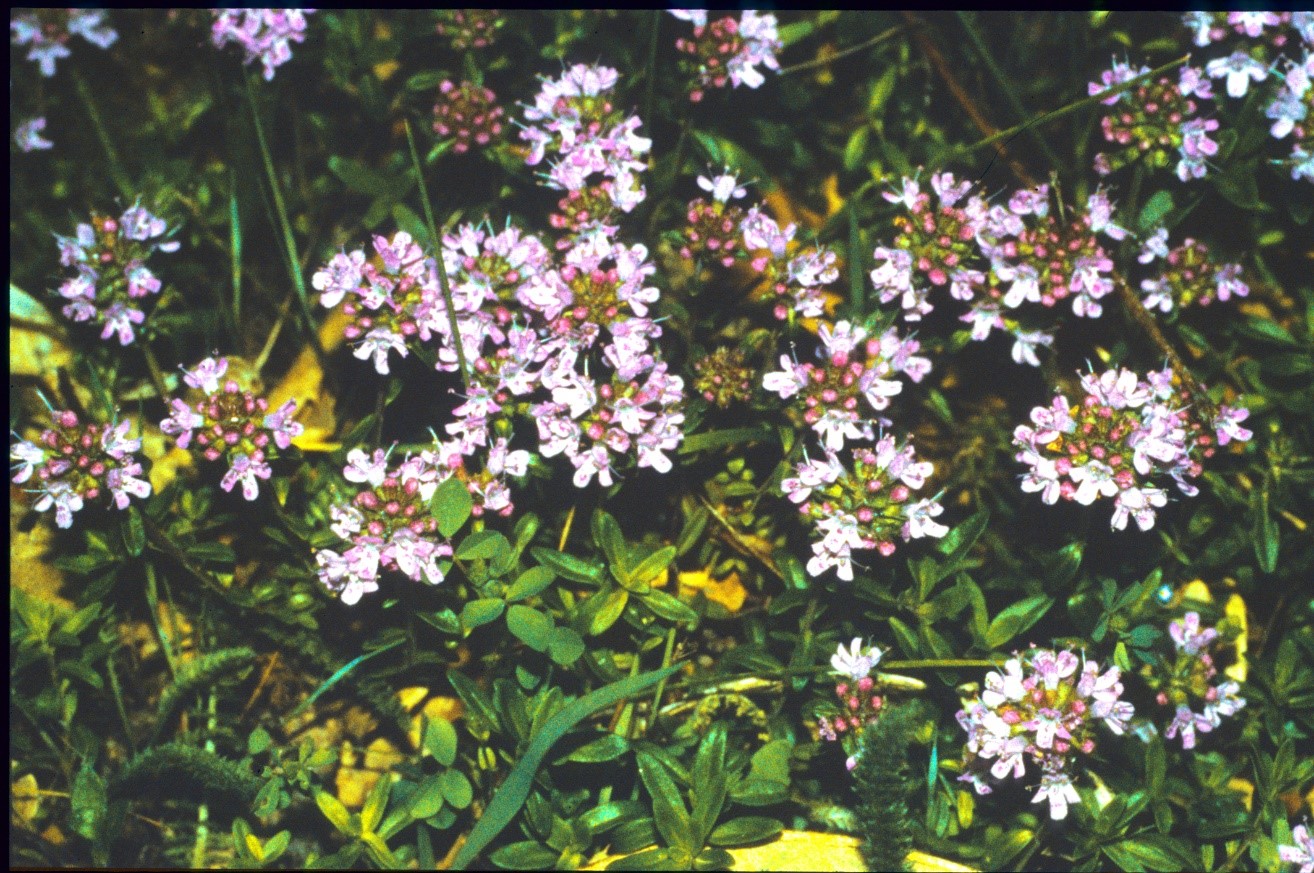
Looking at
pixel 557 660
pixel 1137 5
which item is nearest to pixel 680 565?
pixel 557 660

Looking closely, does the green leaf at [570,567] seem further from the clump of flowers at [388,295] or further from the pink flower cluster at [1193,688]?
the pink flower cluster at [1193,688]

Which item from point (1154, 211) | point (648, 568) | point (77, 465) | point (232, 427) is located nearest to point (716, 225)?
point (648, 568)

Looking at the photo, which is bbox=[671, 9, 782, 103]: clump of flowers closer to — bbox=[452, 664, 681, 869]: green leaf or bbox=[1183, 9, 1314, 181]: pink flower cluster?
bbox=[1183, 9, 1314, 181]: pink flower cluster

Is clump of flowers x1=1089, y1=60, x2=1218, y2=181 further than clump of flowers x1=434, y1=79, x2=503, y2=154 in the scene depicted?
No

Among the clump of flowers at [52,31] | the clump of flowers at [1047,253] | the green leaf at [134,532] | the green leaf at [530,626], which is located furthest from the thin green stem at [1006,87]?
Result: the clump of flowers at [52,31]

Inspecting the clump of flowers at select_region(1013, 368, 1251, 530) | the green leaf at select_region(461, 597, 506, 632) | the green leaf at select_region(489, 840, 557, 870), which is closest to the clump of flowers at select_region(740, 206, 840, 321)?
the clump of flowers at select_region(1013, 368, 1251, 530)

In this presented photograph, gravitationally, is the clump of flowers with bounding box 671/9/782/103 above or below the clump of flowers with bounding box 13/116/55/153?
below

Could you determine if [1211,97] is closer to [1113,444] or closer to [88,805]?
[1113,444]

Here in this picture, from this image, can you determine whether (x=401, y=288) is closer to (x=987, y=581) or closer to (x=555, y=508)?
(x=555, y=508)
